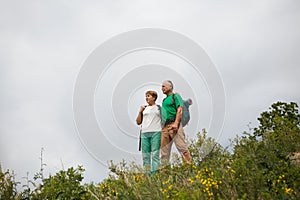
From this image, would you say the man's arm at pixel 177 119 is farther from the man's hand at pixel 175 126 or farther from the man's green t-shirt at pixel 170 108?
the man's green t-shirt at pixel 170 108

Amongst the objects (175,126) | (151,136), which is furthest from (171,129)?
(151,136)

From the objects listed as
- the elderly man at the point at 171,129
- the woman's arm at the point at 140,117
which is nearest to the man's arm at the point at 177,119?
the elderly man at the point at 171,129

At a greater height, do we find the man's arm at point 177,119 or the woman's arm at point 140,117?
the woman's arm at point 140,117

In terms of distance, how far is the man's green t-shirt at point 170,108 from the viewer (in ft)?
27.7

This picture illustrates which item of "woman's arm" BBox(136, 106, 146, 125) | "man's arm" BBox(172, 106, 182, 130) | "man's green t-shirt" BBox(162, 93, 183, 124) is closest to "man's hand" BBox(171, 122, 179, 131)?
"man's arm" BBox(172, 106, 182, 130)

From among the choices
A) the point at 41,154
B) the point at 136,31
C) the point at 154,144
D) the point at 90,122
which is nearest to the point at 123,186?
the point at 90,122

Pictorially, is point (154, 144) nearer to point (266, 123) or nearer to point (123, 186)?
point (123, 186)

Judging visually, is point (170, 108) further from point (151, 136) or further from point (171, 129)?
point (151, 136)

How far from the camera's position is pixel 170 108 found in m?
8.48

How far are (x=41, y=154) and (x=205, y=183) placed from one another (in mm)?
4321

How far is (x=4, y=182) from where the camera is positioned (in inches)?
274

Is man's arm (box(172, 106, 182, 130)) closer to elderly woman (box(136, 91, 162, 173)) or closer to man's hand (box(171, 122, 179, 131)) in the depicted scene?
man's hand (box(171, 122, 179, 131))

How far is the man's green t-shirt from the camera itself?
8430 millimetres

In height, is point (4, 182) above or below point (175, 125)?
below
